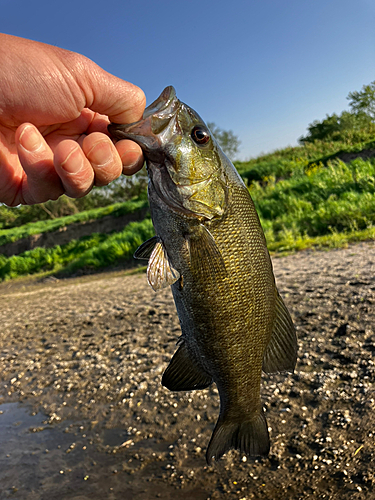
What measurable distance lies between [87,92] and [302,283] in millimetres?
5549

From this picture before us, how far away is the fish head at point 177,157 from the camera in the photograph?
186 cm

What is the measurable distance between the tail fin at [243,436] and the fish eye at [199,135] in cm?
152

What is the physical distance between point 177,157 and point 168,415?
3.07 metres

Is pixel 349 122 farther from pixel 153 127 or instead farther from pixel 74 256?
pixel 153 127

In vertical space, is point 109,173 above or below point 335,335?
above

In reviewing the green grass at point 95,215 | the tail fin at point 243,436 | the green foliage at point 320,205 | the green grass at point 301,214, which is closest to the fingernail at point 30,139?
the tail fin at point 243,436

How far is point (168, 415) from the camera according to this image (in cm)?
402

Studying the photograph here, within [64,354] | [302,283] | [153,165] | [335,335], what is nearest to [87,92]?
[153,165]

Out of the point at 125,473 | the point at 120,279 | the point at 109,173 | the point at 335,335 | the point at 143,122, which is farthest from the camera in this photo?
the point at 120,279

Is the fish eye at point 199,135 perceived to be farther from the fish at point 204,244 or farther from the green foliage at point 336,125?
the green foliage at point 336,125

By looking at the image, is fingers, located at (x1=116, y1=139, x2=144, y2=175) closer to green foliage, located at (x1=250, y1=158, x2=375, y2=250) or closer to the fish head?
the fish head

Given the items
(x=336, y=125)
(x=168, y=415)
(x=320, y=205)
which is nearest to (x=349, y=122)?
(x=336, y=125)

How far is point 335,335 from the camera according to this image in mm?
4801

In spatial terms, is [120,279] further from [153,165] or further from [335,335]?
[153,165]
